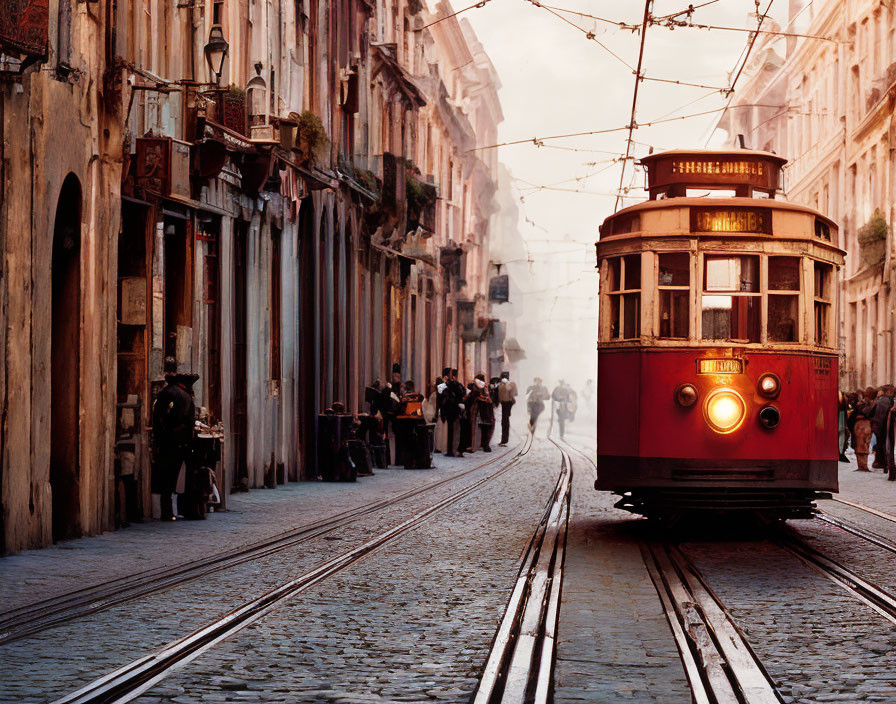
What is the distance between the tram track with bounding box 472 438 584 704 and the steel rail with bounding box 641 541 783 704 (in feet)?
2.16

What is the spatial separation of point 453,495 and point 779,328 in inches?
284

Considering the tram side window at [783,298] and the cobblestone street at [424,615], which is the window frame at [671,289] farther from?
the cobblestone street at [424,615]

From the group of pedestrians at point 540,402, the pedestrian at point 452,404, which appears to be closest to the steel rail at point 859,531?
the pedestrian at point 452,404

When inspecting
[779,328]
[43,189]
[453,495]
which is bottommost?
[453,495]

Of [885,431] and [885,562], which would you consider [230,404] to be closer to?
[885,562]

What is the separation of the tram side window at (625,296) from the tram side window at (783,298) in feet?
3.76

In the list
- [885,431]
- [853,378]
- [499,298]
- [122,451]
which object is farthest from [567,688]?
[499,298]

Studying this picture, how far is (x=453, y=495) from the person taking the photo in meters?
19.7

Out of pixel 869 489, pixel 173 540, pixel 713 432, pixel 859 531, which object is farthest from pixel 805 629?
pixel 869 489

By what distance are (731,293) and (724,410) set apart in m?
1.04

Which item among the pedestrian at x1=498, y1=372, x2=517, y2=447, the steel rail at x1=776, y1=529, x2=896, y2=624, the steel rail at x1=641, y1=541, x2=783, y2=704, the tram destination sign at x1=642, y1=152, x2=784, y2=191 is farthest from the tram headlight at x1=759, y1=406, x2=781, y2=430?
the pedestrian at x1=498, y1=372, x2=517, y2=447

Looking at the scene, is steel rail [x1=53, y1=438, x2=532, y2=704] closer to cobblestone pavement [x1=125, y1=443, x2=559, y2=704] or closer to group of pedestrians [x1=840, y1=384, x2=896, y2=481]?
cobblestone pavement [x1=125, y1=443, x2=559, y2=704]

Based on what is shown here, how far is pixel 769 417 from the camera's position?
13211mm

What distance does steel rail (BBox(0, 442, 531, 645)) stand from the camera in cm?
852
